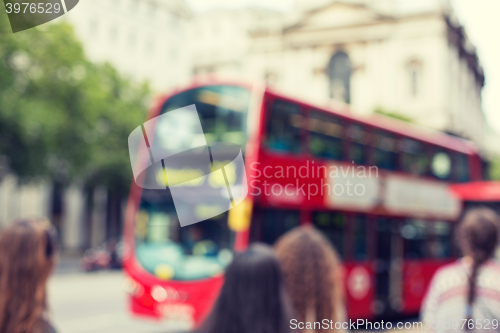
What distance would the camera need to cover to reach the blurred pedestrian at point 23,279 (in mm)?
2225

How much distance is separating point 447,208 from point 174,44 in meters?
30.5

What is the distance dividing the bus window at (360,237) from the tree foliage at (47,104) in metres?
13.2

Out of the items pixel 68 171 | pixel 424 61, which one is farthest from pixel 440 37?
pixel 68 171

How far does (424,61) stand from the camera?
114 ft

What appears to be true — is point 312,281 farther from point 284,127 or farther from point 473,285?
point 284,127

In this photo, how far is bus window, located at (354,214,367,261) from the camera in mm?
9141

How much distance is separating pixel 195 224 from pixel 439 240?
583 centimetres

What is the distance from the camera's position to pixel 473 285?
2762 millimetres

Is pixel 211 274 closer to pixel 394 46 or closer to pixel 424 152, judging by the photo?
pixel 424 152

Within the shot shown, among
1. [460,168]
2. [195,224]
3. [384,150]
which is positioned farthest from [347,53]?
[195,224]
